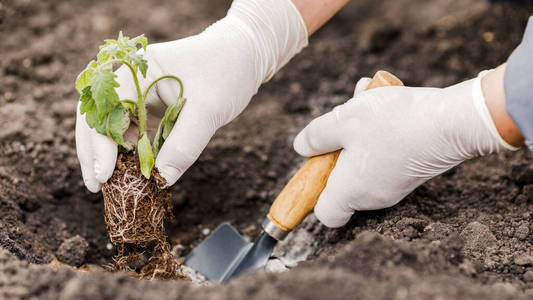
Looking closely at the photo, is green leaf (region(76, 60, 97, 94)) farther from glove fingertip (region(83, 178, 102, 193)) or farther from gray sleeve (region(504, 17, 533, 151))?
gray sleeve (region(504, 17, 533, 151))

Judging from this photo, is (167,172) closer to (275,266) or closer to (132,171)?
(132,171)

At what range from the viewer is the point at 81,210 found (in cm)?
233

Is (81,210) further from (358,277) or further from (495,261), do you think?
(495,261)

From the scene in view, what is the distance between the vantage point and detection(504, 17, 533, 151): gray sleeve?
1580 mm

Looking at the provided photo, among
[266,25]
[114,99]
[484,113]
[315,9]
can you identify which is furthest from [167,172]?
[484,113]

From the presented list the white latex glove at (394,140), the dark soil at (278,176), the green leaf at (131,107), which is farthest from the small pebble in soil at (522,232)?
the green leaf at (131,107)

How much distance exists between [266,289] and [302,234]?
105 centimetres

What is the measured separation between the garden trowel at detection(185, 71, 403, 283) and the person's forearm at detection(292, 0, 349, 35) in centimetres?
51

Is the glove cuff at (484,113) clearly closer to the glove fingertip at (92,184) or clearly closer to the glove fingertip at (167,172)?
the glove fingertip at (167,172)

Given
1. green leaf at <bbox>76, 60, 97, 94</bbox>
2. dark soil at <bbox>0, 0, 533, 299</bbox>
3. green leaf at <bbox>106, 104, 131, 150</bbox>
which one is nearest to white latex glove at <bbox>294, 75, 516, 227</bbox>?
dark soil at <bbox>0, 0, 533, 299</bbox>

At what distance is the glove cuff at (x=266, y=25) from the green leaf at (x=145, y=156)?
Result: 662 millimetres

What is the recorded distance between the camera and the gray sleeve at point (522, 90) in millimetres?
1580

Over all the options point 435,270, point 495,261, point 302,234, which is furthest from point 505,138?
point 302,234

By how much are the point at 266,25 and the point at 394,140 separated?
0.81 m
